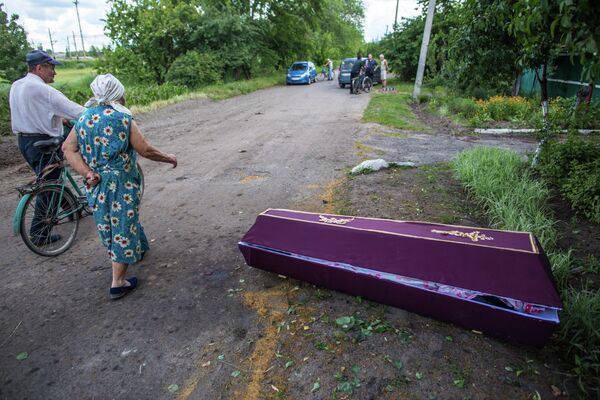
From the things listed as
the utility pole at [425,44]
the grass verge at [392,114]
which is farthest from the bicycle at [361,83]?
the utility pole at [425,44]

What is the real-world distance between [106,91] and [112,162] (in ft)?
1.78

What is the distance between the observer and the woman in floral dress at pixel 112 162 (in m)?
2.79

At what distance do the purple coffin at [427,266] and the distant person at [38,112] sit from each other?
2389mm

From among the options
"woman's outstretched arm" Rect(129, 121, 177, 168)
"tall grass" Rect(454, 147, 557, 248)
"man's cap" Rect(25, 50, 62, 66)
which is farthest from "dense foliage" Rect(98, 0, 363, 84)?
"woman's outstretched arm" Rect(129, 121, 177, 168)

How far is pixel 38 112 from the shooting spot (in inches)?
157

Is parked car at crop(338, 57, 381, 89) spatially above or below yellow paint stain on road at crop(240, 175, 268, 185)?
above

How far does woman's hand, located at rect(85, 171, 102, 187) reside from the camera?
2.84 metres

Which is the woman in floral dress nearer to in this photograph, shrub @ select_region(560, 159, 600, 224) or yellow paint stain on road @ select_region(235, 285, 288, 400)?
yellow paint stain on road @ select_region(235, 285, 288, 400)

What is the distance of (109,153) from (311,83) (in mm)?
24672

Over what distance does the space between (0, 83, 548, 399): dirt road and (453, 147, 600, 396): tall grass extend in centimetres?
165

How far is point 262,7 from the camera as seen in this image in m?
24.8

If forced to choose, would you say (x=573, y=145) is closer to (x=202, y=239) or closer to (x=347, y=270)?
(x=347, y=270)

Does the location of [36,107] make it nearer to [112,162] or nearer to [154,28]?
[112,162]

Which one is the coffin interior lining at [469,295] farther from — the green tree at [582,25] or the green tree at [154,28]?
the green tree at [154,28]
